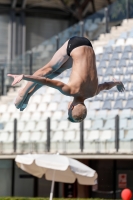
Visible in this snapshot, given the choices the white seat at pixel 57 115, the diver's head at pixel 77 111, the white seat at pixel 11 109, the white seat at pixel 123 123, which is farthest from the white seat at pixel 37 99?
the diver's head at pixel 77 111

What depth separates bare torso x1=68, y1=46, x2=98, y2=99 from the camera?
899cm

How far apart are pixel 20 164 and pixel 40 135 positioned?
9.33ft

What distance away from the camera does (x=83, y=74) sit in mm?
8977

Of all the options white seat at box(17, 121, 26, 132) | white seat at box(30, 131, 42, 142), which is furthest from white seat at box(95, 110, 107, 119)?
white seat at box(17, 121, 26, 132)

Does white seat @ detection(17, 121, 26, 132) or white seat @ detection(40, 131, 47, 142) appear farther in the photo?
white seat @ detection(17, 121, 26, 132)

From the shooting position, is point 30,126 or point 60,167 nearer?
point 60,167

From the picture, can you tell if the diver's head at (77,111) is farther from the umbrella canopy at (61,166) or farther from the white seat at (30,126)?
the white seat at (30,126)

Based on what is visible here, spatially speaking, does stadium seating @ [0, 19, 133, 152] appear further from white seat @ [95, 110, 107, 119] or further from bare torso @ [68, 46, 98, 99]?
bare torso @ [68, 46, 98, 99]

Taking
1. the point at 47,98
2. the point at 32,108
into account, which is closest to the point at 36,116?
the point at 32,108

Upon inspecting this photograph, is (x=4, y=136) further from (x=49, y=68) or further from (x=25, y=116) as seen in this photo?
(x=49, y=68)

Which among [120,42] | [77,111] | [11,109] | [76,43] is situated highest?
[120,42]

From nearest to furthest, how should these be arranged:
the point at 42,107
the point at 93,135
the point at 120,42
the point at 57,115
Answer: the point at 93,135 → the point at 57,115 → the point at 42,107 → the point at 120,42

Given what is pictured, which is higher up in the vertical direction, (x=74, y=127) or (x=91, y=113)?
(x=91, y=113)

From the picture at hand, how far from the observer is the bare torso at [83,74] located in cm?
899
